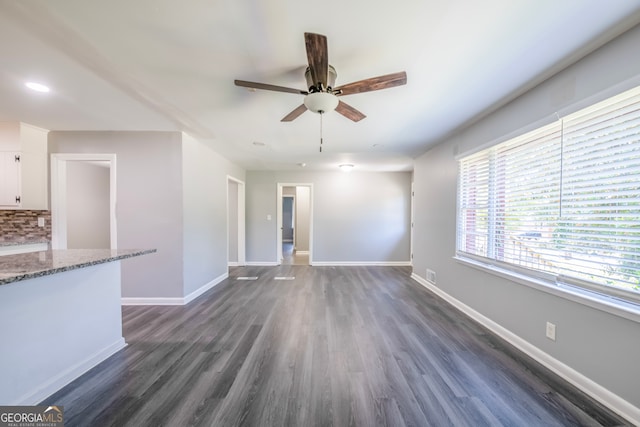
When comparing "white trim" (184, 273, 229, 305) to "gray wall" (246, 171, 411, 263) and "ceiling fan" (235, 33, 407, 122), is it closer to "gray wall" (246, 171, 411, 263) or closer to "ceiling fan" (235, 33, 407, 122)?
"gray wall" (246, 171, 411, 263)

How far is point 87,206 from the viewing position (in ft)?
15.1

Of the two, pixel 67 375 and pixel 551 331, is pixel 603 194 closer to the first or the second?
pixel 551 331

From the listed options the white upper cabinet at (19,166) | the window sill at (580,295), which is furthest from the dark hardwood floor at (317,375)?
the white upper cabinet at (19,166)

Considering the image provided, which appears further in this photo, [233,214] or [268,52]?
[233,214]

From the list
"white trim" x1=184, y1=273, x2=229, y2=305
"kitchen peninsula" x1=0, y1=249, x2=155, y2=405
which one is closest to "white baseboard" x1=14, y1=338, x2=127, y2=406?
"kitchen peninsula" x1=0, y1=249, x2=155, y2=405

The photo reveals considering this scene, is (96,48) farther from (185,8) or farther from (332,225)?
(332,225)

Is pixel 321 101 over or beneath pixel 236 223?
over

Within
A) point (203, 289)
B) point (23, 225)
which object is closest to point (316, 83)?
point (203, 289)

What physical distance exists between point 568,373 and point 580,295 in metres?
0.64

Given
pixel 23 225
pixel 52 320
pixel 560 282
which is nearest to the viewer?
pixel 52 320

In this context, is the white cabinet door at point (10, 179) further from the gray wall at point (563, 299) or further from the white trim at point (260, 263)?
the gray wall at point (563, 299)

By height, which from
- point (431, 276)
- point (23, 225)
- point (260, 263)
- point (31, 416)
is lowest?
point (260, 263)

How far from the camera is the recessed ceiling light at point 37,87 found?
196cm

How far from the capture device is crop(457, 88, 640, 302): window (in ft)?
4.75
